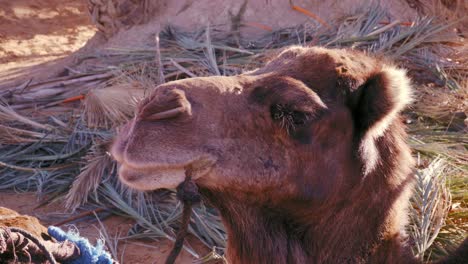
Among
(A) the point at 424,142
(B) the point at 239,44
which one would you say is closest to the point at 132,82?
(B) the point at 239,44

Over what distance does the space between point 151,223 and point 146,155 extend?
10.2 feet

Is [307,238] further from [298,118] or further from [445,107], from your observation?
[445,107]

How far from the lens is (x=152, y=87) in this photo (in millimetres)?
6168

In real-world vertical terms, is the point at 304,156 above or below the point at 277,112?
below

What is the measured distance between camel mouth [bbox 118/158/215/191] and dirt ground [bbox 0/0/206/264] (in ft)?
8.50

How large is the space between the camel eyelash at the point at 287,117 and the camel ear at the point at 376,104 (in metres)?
0.26

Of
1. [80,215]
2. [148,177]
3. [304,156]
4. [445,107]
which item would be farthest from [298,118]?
[445,107]

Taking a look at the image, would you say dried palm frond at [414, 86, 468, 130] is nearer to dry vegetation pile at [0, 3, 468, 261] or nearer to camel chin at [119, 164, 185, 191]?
dry vegetation pile at [0, 3, 468, 261]

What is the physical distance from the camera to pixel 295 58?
10.7ft

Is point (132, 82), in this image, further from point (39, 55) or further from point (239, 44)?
point (39, 55)

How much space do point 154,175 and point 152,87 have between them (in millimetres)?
3525

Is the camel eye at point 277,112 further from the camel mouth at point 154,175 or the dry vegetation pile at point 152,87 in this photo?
the dry vegetation pile at point 152,87

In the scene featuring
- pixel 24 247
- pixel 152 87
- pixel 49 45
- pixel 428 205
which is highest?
pixel 24 247

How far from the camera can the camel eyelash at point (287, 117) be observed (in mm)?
2980
